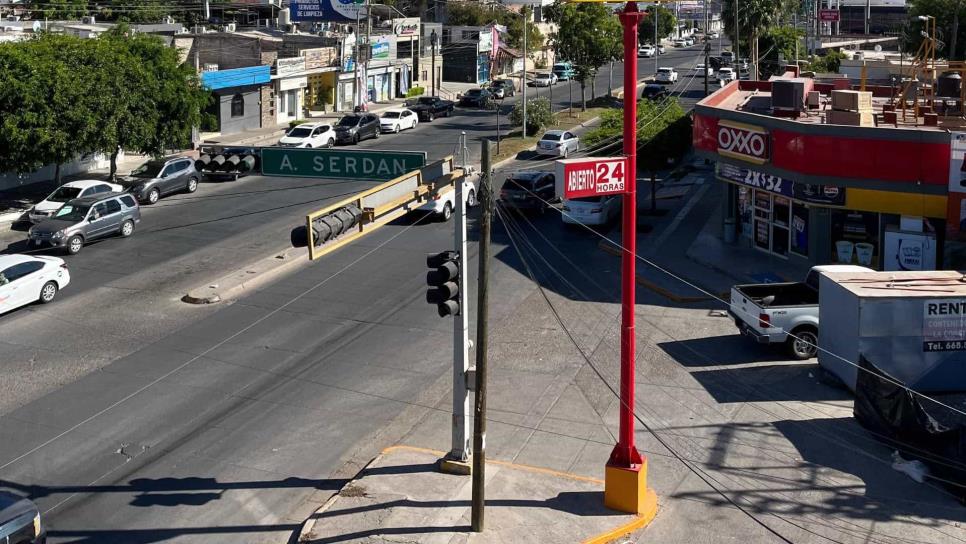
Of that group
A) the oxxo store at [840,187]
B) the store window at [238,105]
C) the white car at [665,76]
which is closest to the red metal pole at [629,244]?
the oxxo store at [840,187]

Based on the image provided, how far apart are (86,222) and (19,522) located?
68.6 ft

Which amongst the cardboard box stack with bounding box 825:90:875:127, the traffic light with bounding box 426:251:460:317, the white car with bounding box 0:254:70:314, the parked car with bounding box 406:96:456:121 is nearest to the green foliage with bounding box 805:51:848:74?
the parked car with bounding box 406:96:456:121

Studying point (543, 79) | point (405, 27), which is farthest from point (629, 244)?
point (543, 79)

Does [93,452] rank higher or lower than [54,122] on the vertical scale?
lower

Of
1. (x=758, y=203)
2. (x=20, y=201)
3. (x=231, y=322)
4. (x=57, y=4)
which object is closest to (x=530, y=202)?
(x=758, y=203)

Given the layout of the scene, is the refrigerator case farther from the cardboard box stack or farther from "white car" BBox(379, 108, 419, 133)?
"white car" BBox(379, 108, 419, 133)

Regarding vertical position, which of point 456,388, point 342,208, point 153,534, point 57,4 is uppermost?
point 57,4

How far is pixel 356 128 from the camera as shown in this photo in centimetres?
5653

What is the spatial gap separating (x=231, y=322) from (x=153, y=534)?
11112 mm

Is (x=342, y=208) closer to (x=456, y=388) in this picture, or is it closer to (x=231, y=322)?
(x=456, y=388)

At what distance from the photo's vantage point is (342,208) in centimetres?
1602

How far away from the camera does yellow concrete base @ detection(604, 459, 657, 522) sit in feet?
55.3

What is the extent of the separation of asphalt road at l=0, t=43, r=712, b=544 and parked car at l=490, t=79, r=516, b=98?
38.2 meters

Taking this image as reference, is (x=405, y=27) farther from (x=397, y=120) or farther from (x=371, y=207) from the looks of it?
(x=371, y=207)
